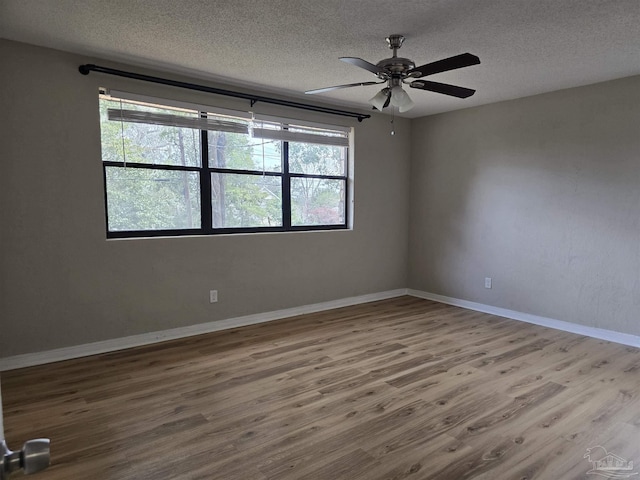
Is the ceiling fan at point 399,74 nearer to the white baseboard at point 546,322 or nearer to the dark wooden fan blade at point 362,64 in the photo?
the dark wooden fan blade at point 362,64

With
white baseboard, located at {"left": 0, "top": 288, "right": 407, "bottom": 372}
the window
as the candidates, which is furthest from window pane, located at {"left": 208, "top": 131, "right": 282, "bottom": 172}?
white baseboard, located at {"left": 0, "top": 288, "right": 407, "bottom": 372}

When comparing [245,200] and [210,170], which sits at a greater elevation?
[210,170]

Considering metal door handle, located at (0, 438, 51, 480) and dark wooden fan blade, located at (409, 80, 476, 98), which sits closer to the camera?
metal door handle, located at (0, 438, 51, 480)

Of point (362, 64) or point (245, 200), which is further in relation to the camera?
point (245, 200)

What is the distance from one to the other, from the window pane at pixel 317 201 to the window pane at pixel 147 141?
1221mm

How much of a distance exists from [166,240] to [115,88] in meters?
1.34

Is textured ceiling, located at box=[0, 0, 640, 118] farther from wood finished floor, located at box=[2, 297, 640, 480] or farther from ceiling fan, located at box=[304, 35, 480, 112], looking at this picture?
wood finished floor, located at box=[2, 297, 640, 480]

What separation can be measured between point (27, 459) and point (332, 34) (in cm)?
281

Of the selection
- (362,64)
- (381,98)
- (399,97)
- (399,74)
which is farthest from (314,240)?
(362,64)

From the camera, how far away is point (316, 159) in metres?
4.78

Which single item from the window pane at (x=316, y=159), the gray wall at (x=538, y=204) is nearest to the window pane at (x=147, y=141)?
the window pane at (x=316, y=159)

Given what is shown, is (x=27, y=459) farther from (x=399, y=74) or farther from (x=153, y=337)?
(x=153, y=337)

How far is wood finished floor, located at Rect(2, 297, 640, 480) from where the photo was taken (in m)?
2.03

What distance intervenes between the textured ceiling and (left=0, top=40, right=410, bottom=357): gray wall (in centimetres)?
29
